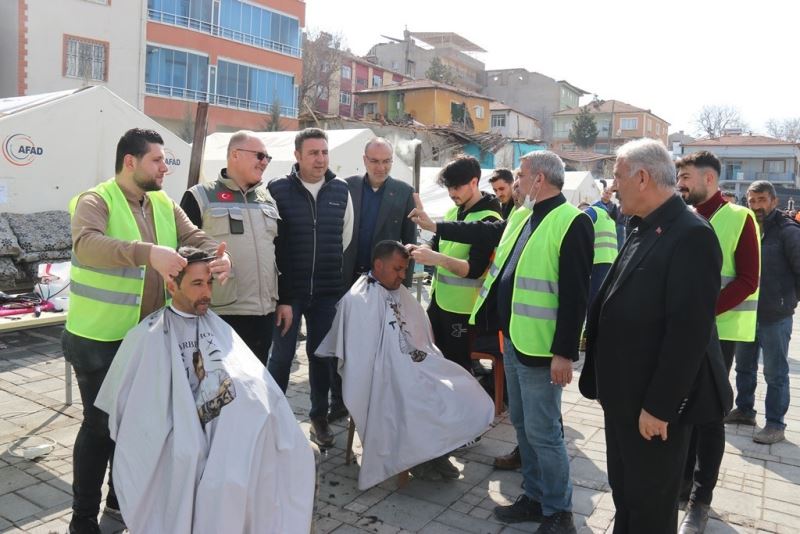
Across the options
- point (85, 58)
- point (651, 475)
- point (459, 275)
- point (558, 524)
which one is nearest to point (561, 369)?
point (651, 475)

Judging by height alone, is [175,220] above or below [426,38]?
below

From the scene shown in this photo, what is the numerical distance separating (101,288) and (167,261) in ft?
1.50

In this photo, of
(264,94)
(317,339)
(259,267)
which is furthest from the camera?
(264,94)

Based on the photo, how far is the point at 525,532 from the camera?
3.22 meters

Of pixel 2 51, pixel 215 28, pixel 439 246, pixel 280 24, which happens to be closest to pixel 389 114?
pixel 280 24

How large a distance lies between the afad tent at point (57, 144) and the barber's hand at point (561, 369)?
8.55 meters

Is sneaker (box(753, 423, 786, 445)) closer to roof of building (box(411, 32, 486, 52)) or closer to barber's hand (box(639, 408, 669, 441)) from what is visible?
barber's hand (box(639, 408, 669, 441))

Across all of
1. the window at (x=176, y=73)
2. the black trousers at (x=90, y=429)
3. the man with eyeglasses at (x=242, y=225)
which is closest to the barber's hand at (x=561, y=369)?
the man with eyeglasses at (x=242, y=225)

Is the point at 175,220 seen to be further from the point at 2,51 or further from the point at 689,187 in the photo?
the point at 2,51

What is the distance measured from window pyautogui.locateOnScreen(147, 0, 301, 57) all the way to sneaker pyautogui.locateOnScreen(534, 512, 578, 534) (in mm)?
24753

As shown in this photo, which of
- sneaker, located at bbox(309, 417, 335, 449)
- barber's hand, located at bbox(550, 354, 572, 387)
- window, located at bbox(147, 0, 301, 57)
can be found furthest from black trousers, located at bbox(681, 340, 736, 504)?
window, located at bbox(147, 0, 301, 57)

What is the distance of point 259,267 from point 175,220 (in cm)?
59

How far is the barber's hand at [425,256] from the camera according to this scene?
3.76 metres

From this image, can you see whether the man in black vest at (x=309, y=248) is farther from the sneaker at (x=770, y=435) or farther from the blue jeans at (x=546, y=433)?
the sneaker at (x=770, y=435)
